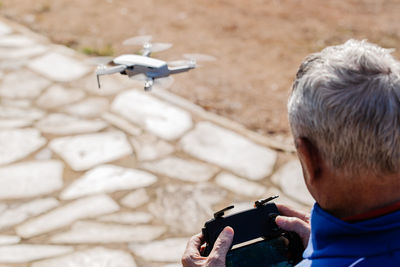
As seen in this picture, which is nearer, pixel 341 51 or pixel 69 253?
pixel 341 51

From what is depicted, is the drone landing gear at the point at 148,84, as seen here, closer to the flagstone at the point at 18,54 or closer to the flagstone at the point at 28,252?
the flagstone at the point at 28,252

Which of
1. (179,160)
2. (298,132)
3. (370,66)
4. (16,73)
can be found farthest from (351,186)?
(16,73)

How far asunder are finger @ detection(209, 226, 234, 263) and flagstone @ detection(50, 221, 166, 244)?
6.89ft

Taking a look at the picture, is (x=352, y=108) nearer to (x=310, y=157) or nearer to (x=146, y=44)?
(x=310, y=157)

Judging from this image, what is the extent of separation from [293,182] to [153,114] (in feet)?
5.15

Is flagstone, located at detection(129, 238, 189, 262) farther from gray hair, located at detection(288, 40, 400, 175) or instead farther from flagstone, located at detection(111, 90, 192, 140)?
gray hair, located at detection(288, 40, 400, 175)

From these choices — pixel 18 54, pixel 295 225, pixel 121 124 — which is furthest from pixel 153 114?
pixel 295 225

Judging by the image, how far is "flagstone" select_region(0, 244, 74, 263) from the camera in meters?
3.61

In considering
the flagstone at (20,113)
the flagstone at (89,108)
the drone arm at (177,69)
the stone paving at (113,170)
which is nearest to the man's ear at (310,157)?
the drone arm at (177,69)

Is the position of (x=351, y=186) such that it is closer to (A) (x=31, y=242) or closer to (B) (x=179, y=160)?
(A) (x=31, y=242)

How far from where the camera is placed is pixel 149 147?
4832mm

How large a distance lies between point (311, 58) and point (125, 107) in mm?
4008

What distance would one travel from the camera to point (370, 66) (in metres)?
1.40

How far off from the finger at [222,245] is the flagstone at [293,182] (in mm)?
2477
